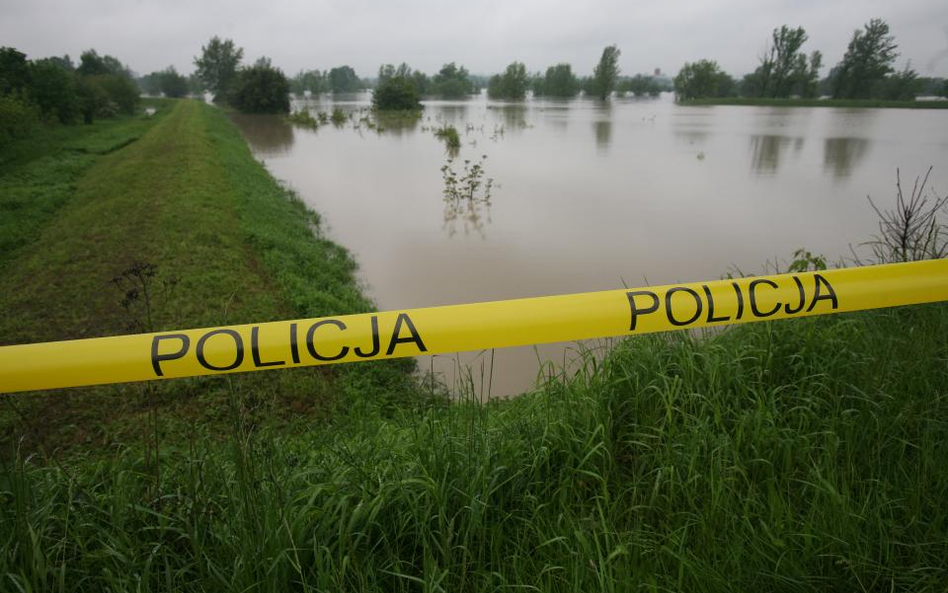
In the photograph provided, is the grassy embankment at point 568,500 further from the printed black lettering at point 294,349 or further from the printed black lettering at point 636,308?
the printed black lettering at point 636,308

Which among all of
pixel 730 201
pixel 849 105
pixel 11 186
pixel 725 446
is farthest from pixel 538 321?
pixel 849 105

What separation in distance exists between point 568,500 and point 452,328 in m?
0.95

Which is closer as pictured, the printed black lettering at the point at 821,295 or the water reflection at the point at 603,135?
the printed black lettering at the point at 821,295

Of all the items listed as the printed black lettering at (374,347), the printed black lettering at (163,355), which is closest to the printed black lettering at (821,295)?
the printed black lettering at (374,347)

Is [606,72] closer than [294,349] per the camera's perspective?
No

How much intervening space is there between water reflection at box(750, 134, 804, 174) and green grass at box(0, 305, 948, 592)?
14.0 meters

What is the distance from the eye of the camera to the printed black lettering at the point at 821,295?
1.75m

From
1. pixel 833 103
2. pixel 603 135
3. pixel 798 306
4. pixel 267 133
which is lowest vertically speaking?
pixel 798 306

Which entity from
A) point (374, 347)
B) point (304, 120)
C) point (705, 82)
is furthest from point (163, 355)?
point (705, 82)

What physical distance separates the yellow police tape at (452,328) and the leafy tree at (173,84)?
283ft

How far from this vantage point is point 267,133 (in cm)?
2833

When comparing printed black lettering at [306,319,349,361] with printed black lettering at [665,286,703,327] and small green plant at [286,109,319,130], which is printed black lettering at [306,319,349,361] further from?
small green plant at [286,109,319,130]

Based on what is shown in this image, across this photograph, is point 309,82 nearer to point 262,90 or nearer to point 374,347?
point 262,90

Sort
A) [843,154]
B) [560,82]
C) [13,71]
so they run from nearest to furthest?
[843,154] → [13,71] → [560,82]
